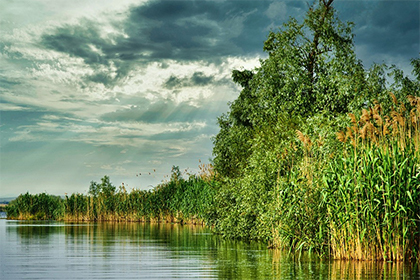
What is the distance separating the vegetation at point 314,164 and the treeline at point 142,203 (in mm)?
141

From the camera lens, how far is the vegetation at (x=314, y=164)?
46.2 ft

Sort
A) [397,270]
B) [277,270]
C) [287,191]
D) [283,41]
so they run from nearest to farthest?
[397,270], [277,270], [287,191], [283,41]

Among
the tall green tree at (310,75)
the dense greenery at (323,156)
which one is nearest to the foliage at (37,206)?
the dense greenery at (323,156)

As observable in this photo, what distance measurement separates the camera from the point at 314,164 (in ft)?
56.0

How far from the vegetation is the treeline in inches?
5.6

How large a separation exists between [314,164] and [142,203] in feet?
128

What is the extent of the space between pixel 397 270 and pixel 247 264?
445 cm

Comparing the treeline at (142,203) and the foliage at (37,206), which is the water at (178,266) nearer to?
the treeline at (142,203)

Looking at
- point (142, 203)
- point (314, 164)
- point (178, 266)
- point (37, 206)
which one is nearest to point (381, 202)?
point (314, 164)

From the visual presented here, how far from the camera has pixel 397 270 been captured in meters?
12.7

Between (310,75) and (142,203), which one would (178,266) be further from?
(142,203)

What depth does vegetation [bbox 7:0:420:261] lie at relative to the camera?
14094mm

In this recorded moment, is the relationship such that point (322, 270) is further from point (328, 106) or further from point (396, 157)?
point (328, 106)

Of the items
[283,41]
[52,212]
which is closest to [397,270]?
[283,41]
